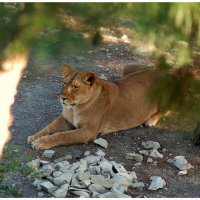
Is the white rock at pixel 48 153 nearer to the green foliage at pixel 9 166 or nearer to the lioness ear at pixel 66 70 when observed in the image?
the green foliage at pixel 9 166

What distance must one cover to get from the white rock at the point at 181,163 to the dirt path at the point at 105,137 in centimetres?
3

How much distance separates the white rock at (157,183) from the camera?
2820mm

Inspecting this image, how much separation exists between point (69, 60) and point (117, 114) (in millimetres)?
1056

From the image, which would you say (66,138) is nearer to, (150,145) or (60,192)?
(150,145)

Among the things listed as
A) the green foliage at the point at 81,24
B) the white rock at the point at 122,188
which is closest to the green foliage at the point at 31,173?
the white rock at the point at 122,188

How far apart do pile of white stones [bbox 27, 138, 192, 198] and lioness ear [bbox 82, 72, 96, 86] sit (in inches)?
15.8

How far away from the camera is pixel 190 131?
11.8 feet

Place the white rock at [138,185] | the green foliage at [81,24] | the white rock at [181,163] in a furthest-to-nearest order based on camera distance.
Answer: the white rock at [181,163], the white rock at [138,185], the green foliage at [81,24]

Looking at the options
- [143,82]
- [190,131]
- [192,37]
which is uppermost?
[192,37]

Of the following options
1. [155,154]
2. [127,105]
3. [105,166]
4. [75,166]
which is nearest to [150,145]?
[155,154]

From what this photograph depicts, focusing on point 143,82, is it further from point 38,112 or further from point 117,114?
point 38,112

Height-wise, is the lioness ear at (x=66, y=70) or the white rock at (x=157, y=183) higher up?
the lioness ear at (x=66, y=70)

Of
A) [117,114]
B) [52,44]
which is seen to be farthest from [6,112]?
[52,44]

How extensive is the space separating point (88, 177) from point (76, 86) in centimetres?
64
